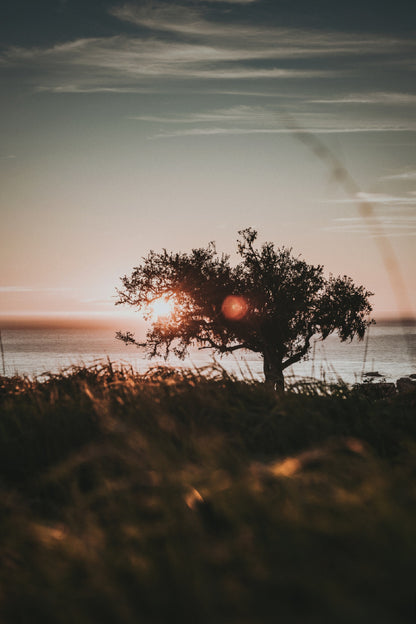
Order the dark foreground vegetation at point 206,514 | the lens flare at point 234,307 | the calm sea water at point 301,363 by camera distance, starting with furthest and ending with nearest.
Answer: the lens flare at point 234,307 < the calm sea water at point 301,363 < the dark foreground vegetation at point 206,514

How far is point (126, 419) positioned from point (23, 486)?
1315mm

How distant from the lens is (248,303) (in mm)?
28922

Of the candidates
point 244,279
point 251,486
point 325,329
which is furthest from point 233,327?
point 251,486

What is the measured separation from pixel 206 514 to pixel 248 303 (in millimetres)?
25114

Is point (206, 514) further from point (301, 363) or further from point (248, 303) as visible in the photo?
point (301, 363)

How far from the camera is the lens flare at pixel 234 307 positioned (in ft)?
95.2

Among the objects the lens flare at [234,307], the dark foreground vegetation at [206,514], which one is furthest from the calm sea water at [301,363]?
the lens flare at [234,307]

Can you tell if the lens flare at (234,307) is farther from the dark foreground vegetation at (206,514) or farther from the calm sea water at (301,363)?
the dark foreground vegetation at (206,514)

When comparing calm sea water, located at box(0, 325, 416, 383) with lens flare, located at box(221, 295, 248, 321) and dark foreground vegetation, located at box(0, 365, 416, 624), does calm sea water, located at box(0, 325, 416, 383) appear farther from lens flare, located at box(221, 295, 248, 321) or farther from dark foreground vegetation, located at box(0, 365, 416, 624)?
lens flare, located at box(221, 295, 248, 321)

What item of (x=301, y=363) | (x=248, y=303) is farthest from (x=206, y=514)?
(x=301, y=363)

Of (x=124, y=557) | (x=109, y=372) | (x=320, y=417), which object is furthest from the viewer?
(x=109, y=372)

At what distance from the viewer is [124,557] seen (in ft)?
10.9

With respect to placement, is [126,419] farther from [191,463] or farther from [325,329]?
[325,329]

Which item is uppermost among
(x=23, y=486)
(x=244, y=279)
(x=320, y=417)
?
(x=244, y=279)
